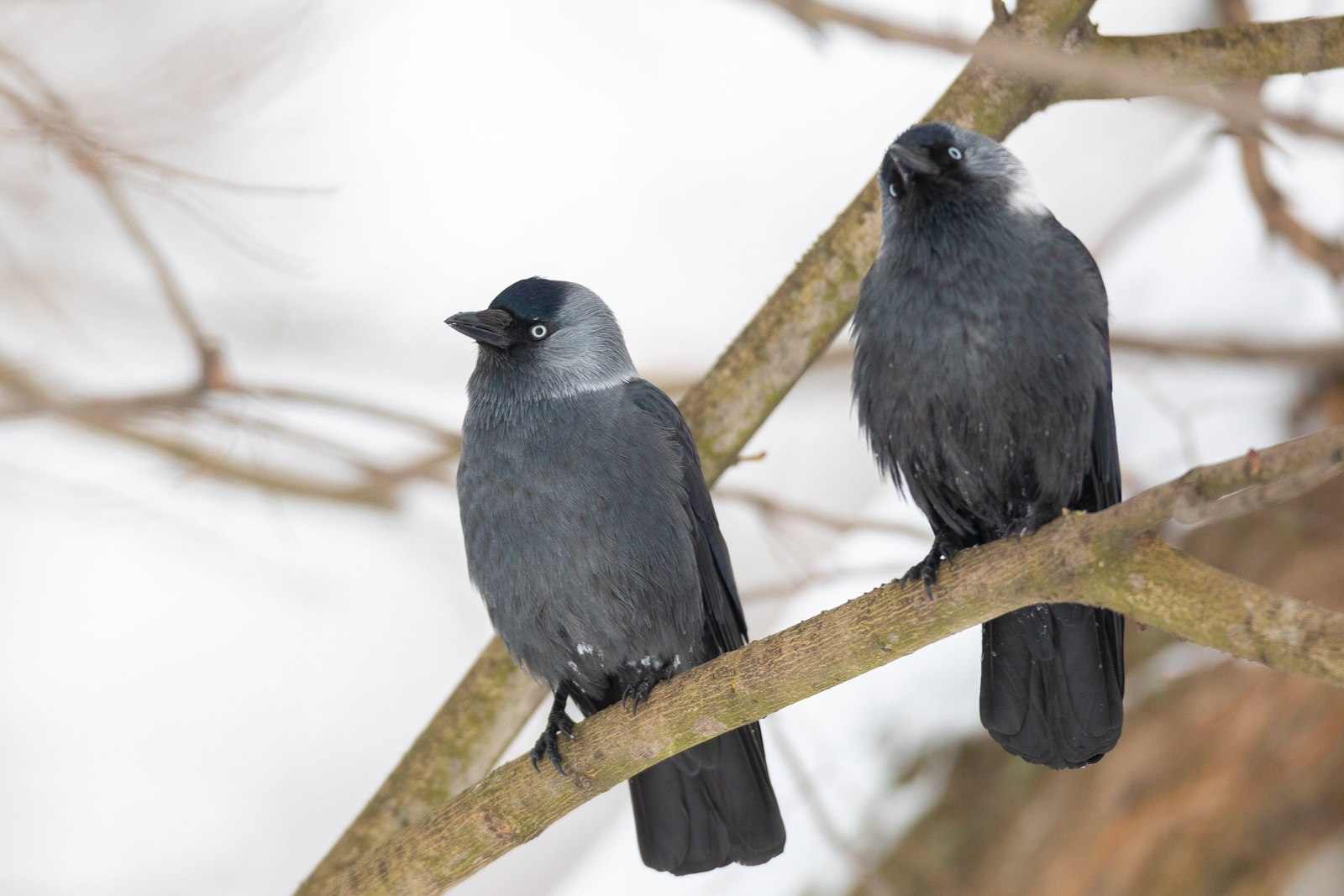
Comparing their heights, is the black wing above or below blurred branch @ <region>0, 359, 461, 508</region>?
below

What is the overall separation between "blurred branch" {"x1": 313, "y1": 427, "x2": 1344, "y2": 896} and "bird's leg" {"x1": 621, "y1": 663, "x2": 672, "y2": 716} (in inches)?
2.3

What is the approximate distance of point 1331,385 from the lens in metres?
4.84

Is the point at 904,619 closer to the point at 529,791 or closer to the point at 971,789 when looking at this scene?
the point at 529,791

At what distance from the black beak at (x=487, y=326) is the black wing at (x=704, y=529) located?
371 mm

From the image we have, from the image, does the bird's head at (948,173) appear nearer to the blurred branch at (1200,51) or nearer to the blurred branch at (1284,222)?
the blurred branch at (1200,51)

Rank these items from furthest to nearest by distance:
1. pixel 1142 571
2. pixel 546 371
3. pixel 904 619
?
pixel 546 371 → pixel 904 619 → pixel 1142 571

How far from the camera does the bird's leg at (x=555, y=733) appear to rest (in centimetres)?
288

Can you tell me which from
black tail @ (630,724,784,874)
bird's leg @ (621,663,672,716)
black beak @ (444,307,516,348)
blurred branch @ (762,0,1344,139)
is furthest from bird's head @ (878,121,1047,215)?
black tail @ (630,724,784,874)

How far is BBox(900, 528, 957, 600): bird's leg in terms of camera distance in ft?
8.07

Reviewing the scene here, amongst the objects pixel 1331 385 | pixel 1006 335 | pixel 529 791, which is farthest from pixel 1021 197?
pixel 1331 385

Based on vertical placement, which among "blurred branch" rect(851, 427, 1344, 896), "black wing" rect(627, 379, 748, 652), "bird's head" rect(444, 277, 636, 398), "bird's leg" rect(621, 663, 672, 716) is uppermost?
"bird's head" rect(444, 277, 636, 398)

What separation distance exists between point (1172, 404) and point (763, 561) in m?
2.59

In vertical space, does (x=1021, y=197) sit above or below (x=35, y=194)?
below

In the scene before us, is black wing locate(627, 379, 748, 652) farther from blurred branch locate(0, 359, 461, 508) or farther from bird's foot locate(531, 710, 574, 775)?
blurred branch locate(0, 359, 461, 508)
